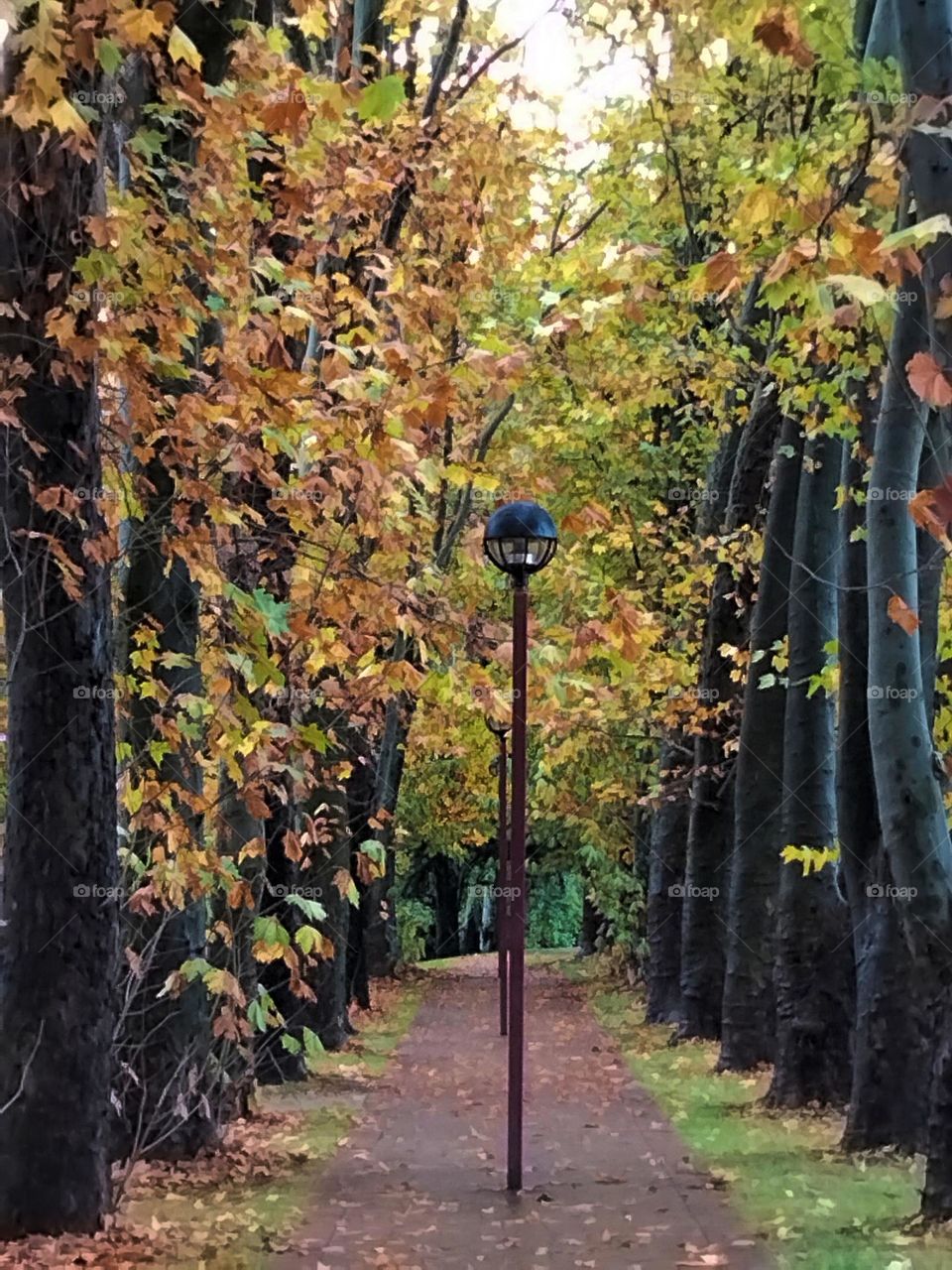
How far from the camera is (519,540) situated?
31.7ft

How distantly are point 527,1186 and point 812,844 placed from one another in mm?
4359

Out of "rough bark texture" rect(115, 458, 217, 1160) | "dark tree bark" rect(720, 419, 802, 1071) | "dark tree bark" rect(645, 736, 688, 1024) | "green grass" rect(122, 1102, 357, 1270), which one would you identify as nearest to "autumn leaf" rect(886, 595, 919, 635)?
"green grass" rect(122, 1102, 357, 1270)

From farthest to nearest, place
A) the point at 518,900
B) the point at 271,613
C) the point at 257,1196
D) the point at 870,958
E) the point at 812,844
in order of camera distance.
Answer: the point at 812,844 → the point at 870,958 → the point at 518,900 → the point at 257,1196 → the point at 271,613

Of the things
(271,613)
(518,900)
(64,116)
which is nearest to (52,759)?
(271,613)

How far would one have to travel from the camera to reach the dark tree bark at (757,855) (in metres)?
14.7

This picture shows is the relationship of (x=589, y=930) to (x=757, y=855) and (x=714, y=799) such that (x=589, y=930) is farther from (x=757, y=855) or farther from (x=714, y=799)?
(x=757, y=855)

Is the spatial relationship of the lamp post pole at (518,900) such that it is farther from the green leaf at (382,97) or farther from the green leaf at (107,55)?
the green leaf at (107,55)

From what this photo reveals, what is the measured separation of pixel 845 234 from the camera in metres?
5.30

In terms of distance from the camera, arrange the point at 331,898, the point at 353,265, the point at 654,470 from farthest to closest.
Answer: the point at 654,470
the point at 331,898
the point at 353,265

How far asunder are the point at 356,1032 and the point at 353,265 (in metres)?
11.8

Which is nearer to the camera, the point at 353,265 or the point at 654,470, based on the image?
the point at 353,265

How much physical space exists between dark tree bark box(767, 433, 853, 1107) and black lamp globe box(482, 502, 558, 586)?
3.34 m

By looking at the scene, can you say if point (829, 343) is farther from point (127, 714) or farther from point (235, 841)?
point (235, 841)

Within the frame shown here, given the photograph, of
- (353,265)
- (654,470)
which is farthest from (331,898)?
(654,470)
